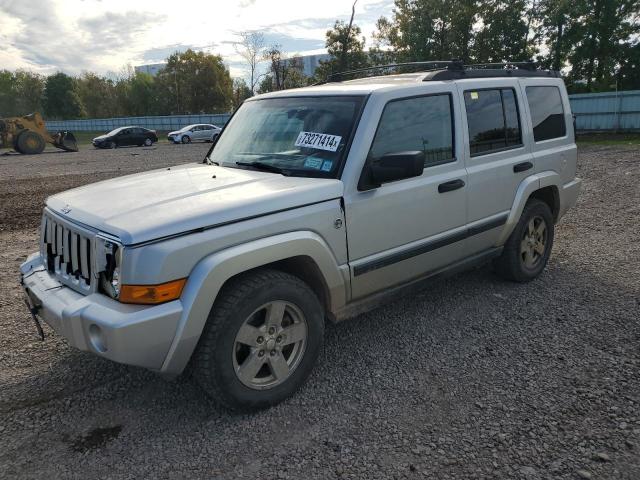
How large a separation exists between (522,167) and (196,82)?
203 feet

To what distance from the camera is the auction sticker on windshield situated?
3338 mm

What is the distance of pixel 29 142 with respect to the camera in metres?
25.4

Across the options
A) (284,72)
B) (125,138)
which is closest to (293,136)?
(125,138)

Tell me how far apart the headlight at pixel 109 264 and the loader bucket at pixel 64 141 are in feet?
89.5

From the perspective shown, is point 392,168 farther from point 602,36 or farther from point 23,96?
point 23,96

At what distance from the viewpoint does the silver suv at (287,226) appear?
2531 millimetres

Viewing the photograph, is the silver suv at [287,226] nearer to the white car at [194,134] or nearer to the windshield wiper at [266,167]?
the windshield wiper at [266,167]

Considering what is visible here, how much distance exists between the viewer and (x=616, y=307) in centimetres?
423

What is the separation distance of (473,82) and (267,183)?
2.08 m

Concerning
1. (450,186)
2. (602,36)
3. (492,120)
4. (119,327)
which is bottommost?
(119,327)

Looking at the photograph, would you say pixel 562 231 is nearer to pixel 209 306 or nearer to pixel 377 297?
pixel 377 297

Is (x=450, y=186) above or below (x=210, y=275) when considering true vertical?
above

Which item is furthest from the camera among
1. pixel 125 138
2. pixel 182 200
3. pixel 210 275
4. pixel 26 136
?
pixel 125 138

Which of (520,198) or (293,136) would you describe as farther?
(520,198)
